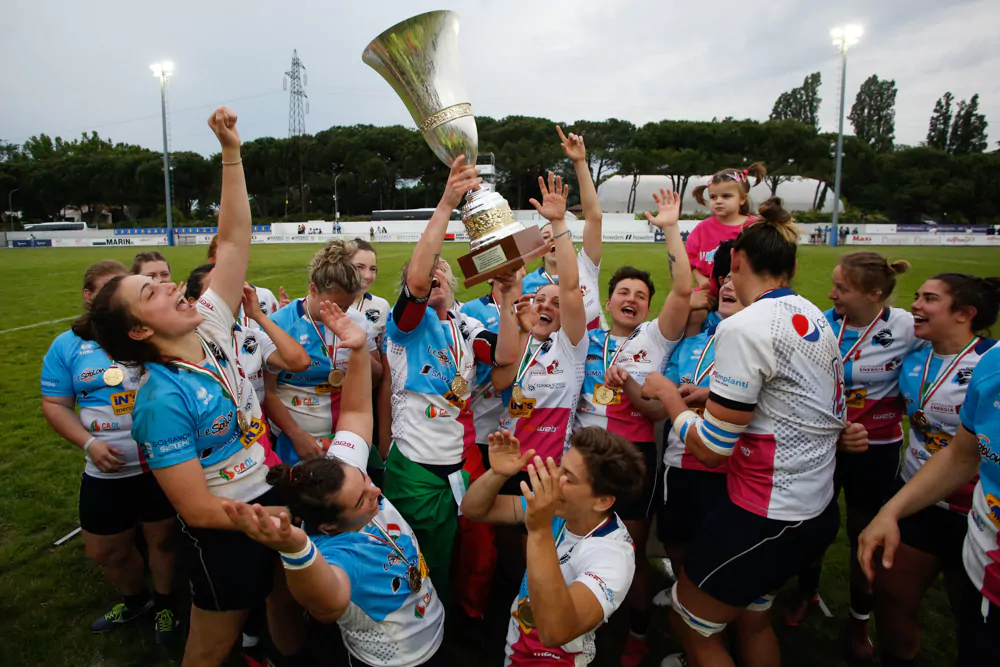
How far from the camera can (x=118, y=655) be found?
3.29 meters

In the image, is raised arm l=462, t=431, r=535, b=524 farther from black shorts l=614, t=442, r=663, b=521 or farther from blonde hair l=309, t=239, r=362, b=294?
blonde hair l=309, t=239, r=362, b=294

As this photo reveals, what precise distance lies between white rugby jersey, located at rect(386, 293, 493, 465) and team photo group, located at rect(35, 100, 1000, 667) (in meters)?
0.02

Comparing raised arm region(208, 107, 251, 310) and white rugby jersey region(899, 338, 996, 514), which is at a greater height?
raised arm region(208, 107, 251, 310)

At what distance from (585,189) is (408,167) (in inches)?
2392

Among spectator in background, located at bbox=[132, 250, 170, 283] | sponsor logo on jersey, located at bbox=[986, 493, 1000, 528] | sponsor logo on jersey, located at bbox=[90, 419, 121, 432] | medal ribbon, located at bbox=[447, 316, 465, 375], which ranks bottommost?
sponsor logo on jersey, located at bbox=[90, 419, 121, 432]

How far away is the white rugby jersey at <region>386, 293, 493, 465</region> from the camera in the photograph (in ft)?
10.1

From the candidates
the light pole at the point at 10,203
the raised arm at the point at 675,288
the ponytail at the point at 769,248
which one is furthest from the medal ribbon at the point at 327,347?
the light pole at the point at 10,203

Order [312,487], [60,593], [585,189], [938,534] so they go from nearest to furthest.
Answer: [312,487] < [938,534] < [585,189] < [60,593]

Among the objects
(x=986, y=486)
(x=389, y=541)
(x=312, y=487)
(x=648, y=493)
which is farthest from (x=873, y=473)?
(x=312, y=487)

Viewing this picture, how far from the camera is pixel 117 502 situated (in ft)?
11.1

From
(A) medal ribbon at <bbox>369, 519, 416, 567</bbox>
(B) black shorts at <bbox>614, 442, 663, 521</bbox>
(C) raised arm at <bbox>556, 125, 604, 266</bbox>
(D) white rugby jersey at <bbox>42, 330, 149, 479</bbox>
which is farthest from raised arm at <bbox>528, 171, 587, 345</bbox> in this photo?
(D) white rugby jersey at <bbox>42, 330, 149, 479</bbox>

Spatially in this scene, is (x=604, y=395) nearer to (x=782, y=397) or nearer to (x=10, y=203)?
(x=782, y=397)

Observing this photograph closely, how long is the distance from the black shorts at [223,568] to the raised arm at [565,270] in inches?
75.2

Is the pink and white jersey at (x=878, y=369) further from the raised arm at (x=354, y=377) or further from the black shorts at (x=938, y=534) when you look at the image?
the raised arm at (x=354, y=377)
